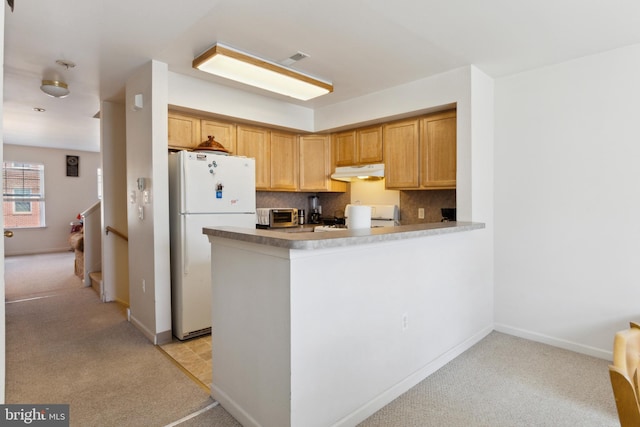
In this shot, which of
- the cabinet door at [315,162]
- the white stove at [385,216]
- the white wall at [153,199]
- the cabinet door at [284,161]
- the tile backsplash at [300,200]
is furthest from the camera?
the tile backsplash at [300,200]

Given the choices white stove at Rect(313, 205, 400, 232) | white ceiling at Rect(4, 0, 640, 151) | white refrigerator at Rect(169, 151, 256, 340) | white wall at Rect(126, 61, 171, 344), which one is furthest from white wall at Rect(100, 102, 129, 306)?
white stove at Rect(313, 205, 400, 232)

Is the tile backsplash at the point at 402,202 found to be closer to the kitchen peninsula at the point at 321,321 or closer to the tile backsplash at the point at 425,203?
the tile backsplash at the point at 425,203

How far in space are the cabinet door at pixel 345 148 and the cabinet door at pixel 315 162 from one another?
0.12 metres

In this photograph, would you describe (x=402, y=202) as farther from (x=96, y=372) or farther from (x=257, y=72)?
(x=96, y=372)

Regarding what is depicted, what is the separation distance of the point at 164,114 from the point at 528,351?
12.4ft

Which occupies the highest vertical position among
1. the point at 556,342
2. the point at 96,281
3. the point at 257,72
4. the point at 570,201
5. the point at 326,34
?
the point at 326,34

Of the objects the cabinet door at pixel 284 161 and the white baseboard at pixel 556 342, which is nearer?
the white baseboard at pixel 556 342

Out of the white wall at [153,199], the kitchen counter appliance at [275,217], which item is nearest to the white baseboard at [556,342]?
the kitchen counter appliance at [275,217]

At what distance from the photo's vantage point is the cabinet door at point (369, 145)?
4.12 m

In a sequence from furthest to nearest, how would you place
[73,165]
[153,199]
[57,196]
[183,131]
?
[73,165], [57,196], [183,131], [153,199]

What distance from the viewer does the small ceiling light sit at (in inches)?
137

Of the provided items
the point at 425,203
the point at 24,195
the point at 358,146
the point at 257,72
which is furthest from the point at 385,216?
the point at 24,195

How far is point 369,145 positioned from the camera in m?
4.22

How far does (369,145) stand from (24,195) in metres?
8.14
